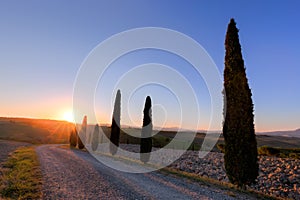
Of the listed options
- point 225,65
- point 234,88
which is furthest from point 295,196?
point 225,65

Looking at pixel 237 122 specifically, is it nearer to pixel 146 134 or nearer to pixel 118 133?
pixel 146 134

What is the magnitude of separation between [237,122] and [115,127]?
22441mm

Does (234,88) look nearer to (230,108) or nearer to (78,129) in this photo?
(230,108)

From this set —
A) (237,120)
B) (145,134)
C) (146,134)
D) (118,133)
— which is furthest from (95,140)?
(237,120)

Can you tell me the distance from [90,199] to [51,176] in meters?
5.26

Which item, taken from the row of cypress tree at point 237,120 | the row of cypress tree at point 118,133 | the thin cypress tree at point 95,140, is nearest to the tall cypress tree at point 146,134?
the row of cypress tree at point 118,133

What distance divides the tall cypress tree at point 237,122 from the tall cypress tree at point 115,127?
20.3 meters

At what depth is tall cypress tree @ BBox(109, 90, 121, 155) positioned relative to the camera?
31.1 meters

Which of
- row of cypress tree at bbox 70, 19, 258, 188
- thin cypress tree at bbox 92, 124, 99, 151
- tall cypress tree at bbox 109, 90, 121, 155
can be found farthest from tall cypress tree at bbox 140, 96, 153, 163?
thin cypress tree at bbox 92, 124, 99, 151

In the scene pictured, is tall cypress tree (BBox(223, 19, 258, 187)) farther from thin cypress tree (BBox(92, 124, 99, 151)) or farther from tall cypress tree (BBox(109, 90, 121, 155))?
thin cypress tree (BBox(92, 124, 99, 151))

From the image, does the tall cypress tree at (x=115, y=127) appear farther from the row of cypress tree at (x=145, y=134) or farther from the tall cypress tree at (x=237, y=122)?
the tall cypress tree at (x=237, y=122)

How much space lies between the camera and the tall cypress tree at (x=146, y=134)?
23.6 metres

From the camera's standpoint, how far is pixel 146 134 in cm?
2520

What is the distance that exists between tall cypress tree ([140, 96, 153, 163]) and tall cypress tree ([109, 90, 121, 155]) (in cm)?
733
